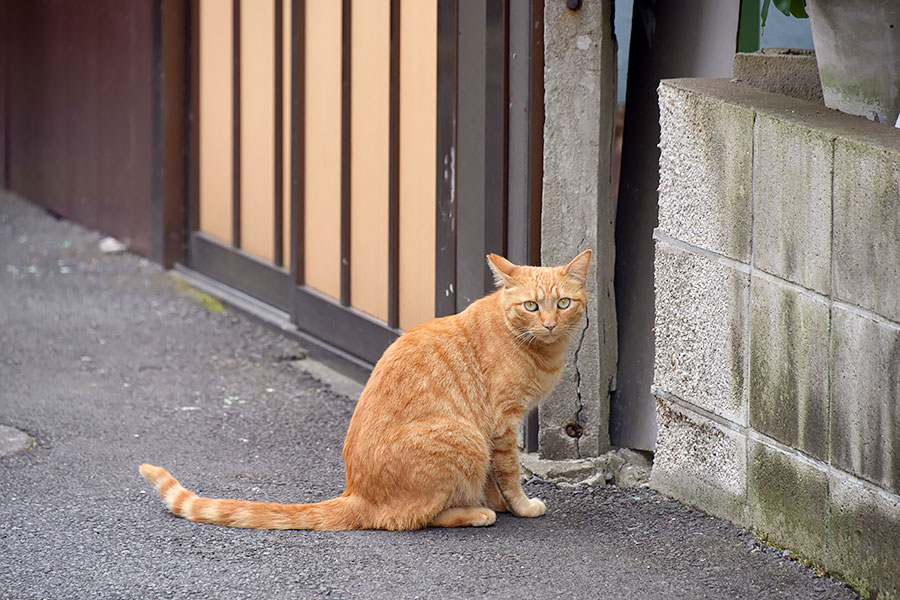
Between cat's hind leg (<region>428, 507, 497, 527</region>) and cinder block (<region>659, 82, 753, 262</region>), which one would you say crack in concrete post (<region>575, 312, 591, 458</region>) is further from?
cat's hind leg (<region>428, 507, 497, 527</region>)

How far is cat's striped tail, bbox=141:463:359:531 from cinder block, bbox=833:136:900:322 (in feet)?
5.59

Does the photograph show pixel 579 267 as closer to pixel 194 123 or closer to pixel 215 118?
pixel 215 118

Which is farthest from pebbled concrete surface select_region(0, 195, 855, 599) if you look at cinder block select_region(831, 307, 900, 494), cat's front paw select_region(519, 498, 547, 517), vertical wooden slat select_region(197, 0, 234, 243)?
vertical wooden slat select_region(197, 0, 234, 243)

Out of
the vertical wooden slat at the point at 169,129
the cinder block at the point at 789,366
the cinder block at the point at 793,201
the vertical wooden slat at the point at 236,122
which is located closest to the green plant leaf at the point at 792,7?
the cinder block at the point at 793,201

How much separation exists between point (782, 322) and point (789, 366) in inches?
5.3

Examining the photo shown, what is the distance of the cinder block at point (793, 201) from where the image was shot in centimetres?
346

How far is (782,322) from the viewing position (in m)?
3.67

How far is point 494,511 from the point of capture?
416 centimetres

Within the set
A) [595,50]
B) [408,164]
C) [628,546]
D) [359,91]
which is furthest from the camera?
[359,91]

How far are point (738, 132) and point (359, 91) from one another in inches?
100

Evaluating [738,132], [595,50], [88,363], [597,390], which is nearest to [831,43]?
[738,132]

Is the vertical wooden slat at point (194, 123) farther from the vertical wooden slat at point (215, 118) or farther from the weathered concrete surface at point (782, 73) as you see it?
the weathered concrete surface at point (782, 73)

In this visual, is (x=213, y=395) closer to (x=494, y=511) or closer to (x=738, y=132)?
(x=494, y=511)

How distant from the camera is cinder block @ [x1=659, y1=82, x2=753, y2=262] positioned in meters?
3.80
